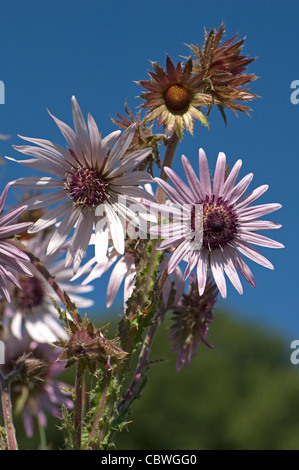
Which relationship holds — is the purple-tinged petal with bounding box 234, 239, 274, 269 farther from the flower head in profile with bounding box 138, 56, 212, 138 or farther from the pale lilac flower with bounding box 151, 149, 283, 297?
the flower head in profile with bounding box 138, 56, 212, 138

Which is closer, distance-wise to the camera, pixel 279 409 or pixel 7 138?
pixel 7 138

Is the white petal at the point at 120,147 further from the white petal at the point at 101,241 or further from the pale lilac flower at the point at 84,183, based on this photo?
the white petal at the point at 101,241

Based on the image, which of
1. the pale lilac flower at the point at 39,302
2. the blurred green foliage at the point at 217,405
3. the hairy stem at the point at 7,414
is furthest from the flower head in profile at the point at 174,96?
the blurred green foliage at the point at 217,405

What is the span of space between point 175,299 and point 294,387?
27.4 metres

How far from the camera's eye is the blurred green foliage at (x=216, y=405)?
1011 inches

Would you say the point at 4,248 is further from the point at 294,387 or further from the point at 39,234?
the point at 294,387

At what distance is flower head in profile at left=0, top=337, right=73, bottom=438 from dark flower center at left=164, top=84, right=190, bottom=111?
4.72 feet

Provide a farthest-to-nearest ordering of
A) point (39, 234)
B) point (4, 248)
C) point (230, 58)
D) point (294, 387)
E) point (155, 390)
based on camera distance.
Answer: point (294, 387), point (155, 390), point (39, 234), point (230, 58), point (4, 248)

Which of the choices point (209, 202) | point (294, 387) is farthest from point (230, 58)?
point (294, 387)

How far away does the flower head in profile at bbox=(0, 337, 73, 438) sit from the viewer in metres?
3.30

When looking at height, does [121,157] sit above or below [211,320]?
above

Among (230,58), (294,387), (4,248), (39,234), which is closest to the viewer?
(4,248)

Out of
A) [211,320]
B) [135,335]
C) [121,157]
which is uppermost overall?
[121,157]

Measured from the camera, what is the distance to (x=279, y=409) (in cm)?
2741
